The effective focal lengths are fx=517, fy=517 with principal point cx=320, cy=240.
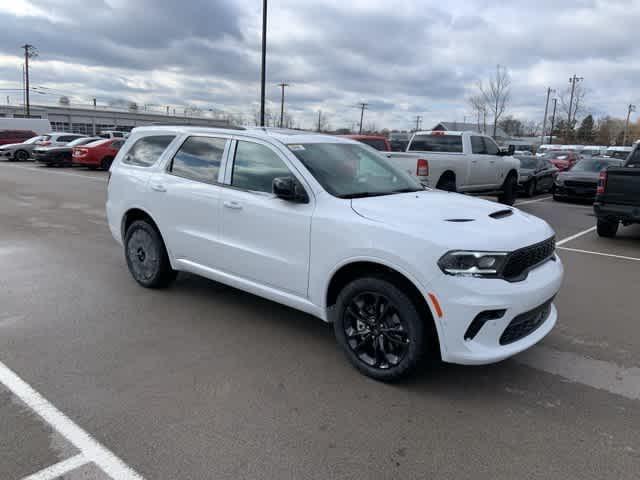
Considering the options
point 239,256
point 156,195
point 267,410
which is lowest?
point 267,410

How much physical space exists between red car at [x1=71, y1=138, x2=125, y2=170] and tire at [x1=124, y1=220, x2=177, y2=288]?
62.1ft

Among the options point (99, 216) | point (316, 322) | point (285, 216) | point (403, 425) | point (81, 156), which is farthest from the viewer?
point (81, 156)

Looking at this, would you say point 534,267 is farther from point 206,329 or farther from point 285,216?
point 206,329

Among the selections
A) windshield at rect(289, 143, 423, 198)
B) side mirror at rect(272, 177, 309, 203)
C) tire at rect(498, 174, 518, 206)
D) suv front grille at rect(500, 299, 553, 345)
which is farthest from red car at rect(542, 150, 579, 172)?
side mirror at rect(272, 177, 309, 203)

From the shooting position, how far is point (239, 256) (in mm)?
4441

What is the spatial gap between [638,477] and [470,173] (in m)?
10.2

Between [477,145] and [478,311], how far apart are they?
1061cm

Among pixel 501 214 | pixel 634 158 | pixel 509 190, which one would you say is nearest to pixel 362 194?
pixel 501 214

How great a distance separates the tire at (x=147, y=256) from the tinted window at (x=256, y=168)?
1.36 m

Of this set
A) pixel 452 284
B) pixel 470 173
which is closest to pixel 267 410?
pixel 452 284

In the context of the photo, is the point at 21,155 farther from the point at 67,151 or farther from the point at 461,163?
the point at 461,163

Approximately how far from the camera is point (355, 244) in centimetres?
359

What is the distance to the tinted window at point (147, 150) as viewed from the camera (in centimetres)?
545

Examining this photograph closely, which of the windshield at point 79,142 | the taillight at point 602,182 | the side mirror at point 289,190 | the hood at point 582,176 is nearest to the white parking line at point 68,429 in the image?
the side mirror at point 289,190
